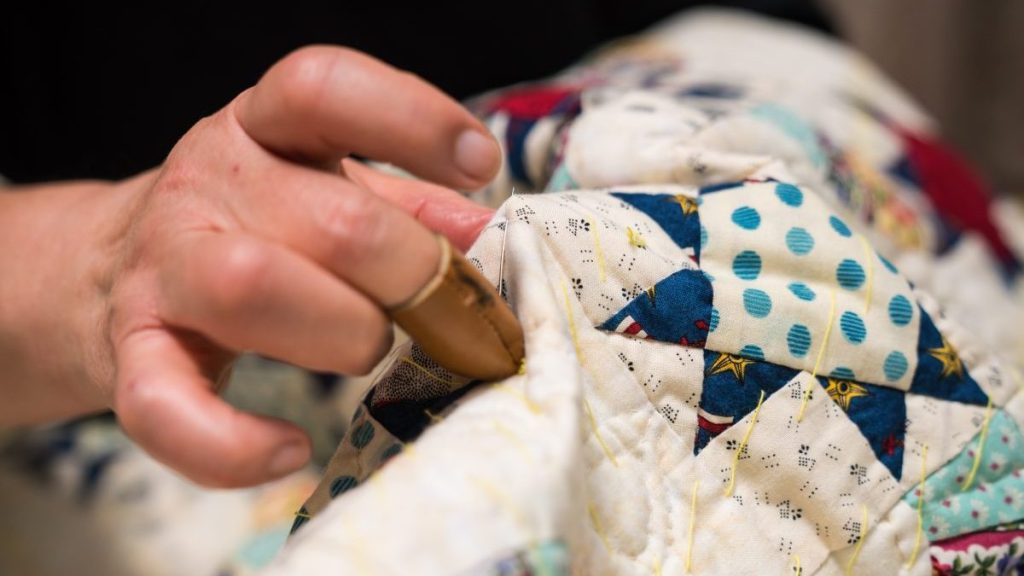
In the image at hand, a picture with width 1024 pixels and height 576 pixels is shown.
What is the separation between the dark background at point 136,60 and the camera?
712 millimetres

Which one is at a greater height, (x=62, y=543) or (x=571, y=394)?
(x=571, y=394)

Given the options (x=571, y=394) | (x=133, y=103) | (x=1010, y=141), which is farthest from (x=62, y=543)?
(x=1010, y=141)

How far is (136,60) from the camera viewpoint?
0.73 meters

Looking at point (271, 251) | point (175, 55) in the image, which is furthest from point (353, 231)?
point (175, 55)

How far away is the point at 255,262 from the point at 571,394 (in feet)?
0.39

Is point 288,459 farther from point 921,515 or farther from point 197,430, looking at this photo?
point 921,515

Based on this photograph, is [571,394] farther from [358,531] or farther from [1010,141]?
[1010,141]

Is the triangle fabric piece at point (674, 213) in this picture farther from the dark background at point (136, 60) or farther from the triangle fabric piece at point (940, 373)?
the dark background at point (136, 60)

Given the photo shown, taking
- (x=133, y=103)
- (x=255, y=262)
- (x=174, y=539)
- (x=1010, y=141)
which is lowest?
(x=1010, y=141)

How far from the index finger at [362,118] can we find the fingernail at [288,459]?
0.37ft

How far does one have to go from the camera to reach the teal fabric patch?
1.29ft

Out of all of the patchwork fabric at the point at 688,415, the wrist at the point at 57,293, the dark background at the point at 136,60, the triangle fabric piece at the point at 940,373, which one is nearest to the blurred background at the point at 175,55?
the dark background at the point at 136,60

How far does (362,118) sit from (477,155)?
48mm

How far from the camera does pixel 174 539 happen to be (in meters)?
0.73
